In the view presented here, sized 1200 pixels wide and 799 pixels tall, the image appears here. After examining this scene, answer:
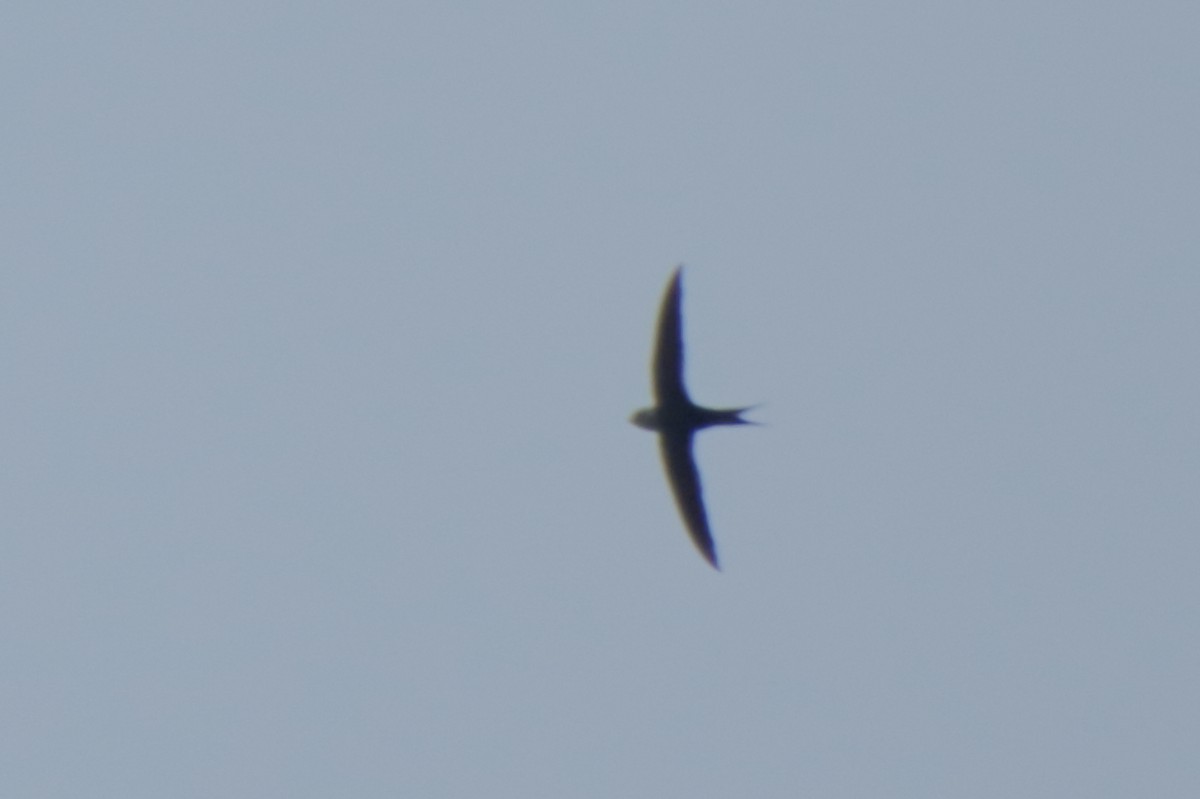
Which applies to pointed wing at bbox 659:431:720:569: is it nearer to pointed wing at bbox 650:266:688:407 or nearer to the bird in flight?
the bird in flight

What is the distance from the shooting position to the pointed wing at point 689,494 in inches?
1023

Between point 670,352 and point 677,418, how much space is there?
70cm

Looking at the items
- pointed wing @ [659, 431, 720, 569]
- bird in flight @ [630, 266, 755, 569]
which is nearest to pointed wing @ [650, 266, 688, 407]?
bird in flight @ [630, 266, 755, 569]

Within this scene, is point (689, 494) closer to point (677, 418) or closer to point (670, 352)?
point (677, 418)

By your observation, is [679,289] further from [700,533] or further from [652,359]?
[700,533]

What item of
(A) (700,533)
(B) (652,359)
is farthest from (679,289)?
(A) (700,533)

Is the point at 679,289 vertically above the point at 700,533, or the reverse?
the point at 679,289

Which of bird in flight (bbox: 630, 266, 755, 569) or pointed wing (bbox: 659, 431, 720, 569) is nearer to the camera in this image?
bird in flight (bbox: 630, 266, 755, 569)

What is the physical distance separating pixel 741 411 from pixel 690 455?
3.14ft

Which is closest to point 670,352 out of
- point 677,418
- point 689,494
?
point 677,418

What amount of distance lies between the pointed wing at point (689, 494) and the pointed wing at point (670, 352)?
2.11ft

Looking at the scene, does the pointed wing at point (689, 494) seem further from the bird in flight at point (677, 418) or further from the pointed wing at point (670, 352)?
the pointed wing at point (670, 352)

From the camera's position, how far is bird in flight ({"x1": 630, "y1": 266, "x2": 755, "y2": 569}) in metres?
25.0

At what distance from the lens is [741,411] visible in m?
25.2
